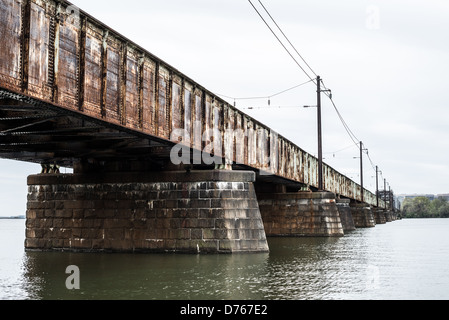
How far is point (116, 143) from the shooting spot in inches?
831

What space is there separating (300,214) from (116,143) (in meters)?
24.4

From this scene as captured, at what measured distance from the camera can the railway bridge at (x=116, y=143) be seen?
14117 mm

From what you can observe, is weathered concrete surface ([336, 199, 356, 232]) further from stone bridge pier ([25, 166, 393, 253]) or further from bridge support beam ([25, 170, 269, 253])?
bridge support beam ([25, 170, 269, 253])

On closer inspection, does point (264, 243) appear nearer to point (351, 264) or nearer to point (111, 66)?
point (351, 264)

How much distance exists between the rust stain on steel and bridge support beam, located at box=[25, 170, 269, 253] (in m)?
2.30

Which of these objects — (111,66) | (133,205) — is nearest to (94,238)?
(133,205)

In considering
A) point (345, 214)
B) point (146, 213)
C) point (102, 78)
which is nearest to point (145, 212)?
point (146, 213)

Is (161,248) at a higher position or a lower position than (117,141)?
lower

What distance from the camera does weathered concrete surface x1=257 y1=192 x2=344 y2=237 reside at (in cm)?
4209

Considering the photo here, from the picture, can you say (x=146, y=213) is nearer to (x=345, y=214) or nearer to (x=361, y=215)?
(x=345, y=214)

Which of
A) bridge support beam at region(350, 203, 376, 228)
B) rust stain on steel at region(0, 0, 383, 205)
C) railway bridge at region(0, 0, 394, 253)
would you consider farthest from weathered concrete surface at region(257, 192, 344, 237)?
bridge support beam at region(350, 203, 376, 228)

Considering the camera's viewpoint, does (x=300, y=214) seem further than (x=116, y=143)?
Yes
